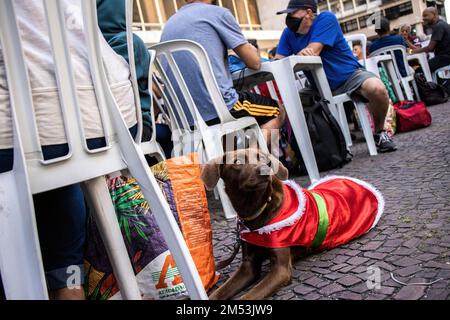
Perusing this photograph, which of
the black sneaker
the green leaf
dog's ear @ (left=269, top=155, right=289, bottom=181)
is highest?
dog's ear @ (left=269, top=155, right=289, bottom=181)

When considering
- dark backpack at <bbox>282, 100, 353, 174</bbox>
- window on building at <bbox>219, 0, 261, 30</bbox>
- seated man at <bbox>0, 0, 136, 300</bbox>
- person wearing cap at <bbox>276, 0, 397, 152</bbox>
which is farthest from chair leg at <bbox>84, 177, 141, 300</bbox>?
window on building at <bbox>219, 0, 261, 30</bbox>

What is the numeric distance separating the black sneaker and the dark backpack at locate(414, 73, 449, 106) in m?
3.90

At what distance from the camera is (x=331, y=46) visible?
447 cm

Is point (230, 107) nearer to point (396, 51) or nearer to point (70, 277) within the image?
point (70, 277)

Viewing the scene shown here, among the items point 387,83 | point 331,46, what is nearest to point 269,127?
point 331,46

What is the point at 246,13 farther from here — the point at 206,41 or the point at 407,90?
the point at 206,41

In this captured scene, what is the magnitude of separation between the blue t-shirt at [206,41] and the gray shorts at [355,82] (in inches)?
65.0

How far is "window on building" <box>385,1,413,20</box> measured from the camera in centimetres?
4909

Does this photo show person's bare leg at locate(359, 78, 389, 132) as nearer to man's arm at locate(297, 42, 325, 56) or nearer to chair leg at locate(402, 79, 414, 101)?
man's arm at locate(297, 42, 325, 56)

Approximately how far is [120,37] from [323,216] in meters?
1.45

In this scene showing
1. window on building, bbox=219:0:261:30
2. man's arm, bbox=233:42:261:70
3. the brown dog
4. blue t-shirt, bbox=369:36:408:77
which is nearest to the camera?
the brown dog

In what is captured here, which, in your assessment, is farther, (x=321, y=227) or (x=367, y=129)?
(x=367, y=129)

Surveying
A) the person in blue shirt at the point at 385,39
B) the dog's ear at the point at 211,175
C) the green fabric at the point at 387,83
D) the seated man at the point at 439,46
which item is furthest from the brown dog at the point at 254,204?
the seated man at the point at 439,46

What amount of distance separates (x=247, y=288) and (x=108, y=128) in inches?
45.6
